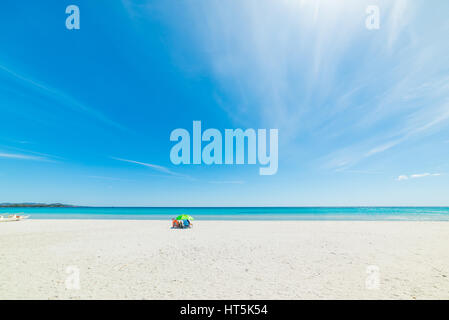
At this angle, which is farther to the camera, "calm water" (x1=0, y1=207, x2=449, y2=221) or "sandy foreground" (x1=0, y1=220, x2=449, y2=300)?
"calm water" (x1=0, y1=207, x2=449, y2=221)

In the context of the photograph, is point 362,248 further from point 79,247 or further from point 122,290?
point 79,247

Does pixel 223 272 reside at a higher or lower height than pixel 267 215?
higher

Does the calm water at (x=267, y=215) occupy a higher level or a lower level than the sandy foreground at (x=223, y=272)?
lower

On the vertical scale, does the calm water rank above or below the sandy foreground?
below

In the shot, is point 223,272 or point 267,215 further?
point 267,215

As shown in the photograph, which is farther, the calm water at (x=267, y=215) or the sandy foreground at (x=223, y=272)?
the calm water at (x=267, y=215)

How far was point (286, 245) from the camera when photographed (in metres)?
10.5
